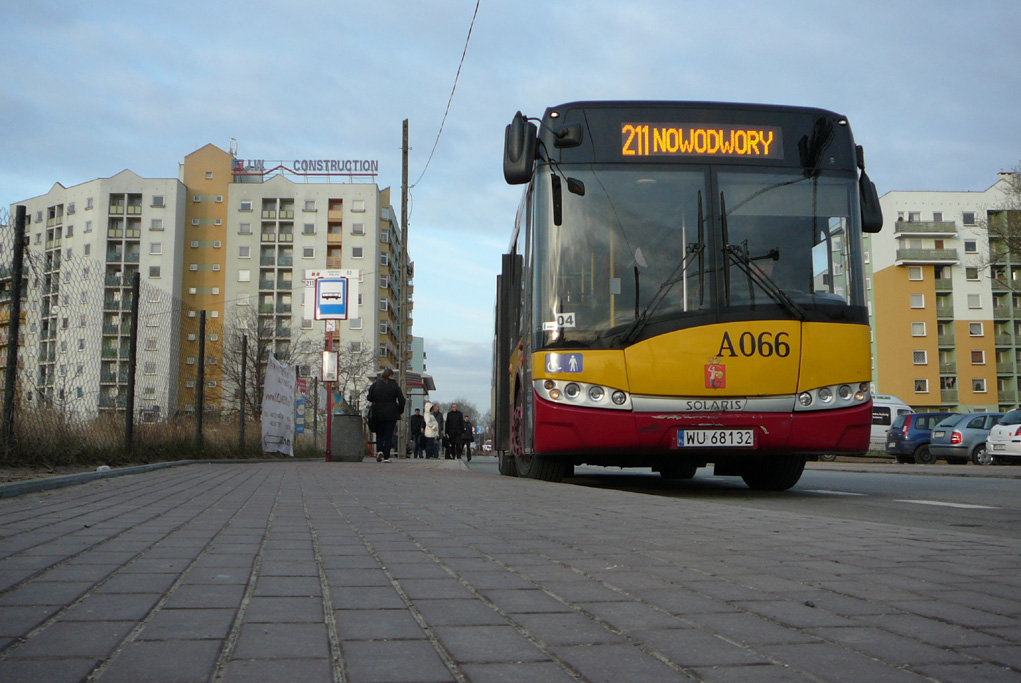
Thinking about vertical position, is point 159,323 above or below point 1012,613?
above

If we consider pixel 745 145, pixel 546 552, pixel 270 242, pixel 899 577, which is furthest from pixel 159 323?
pixel 270 242

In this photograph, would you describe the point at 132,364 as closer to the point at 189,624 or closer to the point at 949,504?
the point at 949,504

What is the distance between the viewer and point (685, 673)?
7.82ft

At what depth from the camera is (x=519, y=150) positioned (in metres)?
9.17

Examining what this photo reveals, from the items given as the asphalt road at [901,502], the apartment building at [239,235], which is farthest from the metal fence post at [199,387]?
the apartment building at [239,235]

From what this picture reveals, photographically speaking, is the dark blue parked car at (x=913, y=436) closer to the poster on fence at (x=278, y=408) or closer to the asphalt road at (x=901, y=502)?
the asphalt road at (x=901, y=502)

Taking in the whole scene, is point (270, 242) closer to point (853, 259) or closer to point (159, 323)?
point (159, 323)

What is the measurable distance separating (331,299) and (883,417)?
22.4m

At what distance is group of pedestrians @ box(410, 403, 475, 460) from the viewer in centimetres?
3322

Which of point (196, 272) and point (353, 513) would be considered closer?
point (353, 513)

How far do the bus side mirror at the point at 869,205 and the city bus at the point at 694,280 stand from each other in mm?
14

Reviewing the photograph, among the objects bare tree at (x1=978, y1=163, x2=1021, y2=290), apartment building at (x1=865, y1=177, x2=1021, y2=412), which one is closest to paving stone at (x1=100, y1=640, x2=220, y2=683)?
bare tree at (x1=978, y1=163, x2=1021, y2=290)

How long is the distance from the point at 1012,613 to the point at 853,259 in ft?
21.7

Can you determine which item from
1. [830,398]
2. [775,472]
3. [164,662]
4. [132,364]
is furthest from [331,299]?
[164,662]
